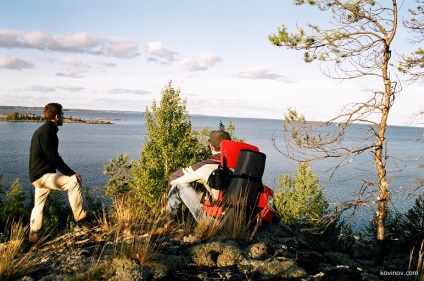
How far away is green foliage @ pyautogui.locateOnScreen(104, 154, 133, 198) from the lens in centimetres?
2205

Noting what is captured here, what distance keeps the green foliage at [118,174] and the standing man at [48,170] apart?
15072 millimetres

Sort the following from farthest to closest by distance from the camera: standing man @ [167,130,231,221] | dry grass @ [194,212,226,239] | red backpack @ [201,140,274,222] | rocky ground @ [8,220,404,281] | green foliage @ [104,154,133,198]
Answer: green foliage @ [104,154,133,198] < standing man @ [167,130,231,221] < red backpack @ [201,140,274,222] < dry grass @ [194,212,226,239] < rocky ground @ [8,220,404,281]

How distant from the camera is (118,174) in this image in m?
23.1

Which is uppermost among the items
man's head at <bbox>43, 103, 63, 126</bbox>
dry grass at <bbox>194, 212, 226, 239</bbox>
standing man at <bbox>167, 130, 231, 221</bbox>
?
man's head at <bbox>43, 103, 63, 126</bbox>

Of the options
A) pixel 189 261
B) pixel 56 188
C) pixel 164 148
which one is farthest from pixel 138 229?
pixel 164 148

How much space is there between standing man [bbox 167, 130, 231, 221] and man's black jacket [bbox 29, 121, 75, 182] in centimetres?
187

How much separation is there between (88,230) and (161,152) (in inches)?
507

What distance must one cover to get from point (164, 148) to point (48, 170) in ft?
40.4

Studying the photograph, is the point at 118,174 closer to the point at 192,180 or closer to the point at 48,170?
the point at 48,170

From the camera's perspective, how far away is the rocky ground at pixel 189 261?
467cm

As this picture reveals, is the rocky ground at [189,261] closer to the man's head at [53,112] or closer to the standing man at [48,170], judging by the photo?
the standing man at [48,170]

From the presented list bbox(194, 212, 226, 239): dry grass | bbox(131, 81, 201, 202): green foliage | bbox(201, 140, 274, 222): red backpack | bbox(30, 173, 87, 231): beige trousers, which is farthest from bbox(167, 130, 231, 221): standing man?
bbox(131, 81, 201, 202): green foliage

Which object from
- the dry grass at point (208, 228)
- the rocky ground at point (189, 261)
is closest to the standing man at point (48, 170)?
the rocky ground at point (189, 261)

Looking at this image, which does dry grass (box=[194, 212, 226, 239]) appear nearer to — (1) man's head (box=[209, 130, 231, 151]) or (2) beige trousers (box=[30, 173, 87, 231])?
(1) man's head (box=[209, 130, 231, 151])
